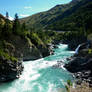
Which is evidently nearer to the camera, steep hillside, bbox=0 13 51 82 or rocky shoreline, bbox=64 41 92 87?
rocky shoreline, bbox=64 41 92 87

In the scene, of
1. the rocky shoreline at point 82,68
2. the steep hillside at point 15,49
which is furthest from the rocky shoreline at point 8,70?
the rocky shoreline at point 82,68

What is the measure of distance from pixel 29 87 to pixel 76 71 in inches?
742

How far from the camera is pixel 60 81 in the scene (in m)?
43.3

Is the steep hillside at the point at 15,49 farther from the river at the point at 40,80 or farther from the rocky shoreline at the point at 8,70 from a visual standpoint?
the river at the point at 40,80

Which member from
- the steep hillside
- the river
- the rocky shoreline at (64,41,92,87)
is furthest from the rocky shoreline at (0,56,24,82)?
the rocky shoreline at (64,41,92,87)

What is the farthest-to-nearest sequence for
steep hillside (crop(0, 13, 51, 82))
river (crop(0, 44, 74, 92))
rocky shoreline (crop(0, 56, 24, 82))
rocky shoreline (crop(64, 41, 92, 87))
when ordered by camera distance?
1. steep hillside (crop(0, 13, 51, 82))
2. rocky shoreline (crop(64, 41, 92, 87))
3. rocky shoreline (crop(0, 56, 24, 82))
4. river (crop(0, 44, 74, 92))

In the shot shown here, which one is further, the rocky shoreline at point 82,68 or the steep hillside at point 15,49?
the steep hillside at point 15,49

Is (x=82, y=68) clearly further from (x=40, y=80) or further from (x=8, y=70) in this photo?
(x=8, y=70)

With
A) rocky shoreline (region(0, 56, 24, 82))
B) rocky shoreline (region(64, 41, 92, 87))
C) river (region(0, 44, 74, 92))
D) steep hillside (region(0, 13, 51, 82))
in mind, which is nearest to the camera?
river (region(0, 44, 74, 92))

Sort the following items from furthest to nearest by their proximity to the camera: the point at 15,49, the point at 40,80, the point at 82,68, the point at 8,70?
the point at 15,49 → the point at 82,68 → the point at 40,80 → the point at 8,70

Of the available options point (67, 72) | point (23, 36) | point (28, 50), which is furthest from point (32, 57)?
point (67, 72)

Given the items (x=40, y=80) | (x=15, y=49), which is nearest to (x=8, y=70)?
(x=40, y=80)

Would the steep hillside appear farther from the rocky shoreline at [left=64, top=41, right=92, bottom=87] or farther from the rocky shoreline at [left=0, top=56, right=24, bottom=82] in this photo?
the rocky shoreline at [left=64, top=41, right=92, bottom=87]

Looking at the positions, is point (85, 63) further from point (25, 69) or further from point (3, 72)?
point (3, 72)
